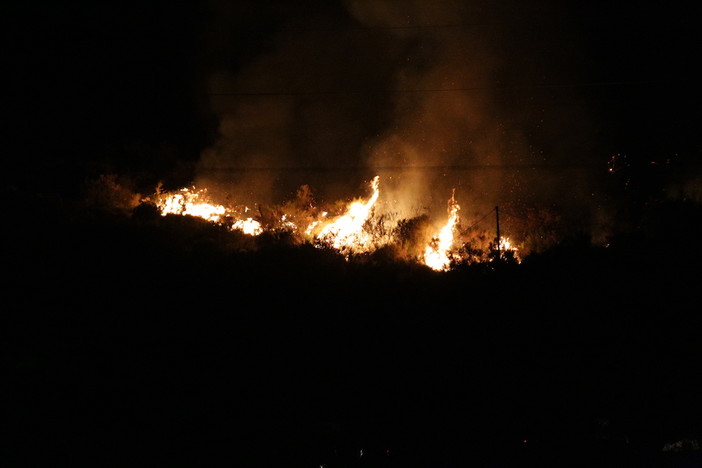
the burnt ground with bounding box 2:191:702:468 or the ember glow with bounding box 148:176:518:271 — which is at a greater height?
the ember glow with bounding box 148:176:518:271

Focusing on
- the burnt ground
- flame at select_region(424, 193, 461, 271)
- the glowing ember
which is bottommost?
the burnt ground

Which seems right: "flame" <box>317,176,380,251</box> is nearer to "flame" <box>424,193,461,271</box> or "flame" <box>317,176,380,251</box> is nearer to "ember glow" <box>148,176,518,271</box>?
"ember glow" <box>148,176,518,271</box>

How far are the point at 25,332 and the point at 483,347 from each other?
29.7 ft

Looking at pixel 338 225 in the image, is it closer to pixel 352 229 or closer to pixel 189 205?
pixel 352 229

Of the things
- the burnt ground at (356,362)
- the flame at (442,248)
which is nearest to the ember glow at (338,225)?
the flame at (442,248)

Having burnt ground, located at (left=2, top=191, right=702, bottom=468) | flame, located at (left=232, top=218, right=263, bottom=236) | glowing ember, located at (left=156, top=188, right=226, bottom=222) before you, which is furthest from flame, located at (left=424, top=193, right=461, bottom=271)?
Result: glowing ember, located at (left=156, top=188, right=226, bottom=222)

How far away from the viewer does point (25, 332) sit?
1248 cm

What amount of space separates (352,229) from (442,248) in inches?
97.7

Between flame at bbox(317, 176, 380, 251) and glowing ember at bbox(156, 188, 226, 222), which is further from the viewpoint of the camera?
glowing ember at bbox(156, 188, 226, 222)

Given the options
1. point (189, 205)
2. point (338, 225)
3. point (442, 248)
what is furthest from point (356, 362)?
point (189, 205)

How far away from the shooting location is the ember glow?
1534cm

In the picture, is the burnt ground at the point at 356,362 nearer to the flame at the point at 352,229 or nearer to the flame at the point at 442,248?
the flame at the point at 442,248

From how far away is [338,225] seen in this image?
17.4m

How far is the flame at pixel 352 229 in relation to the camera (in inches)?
605
